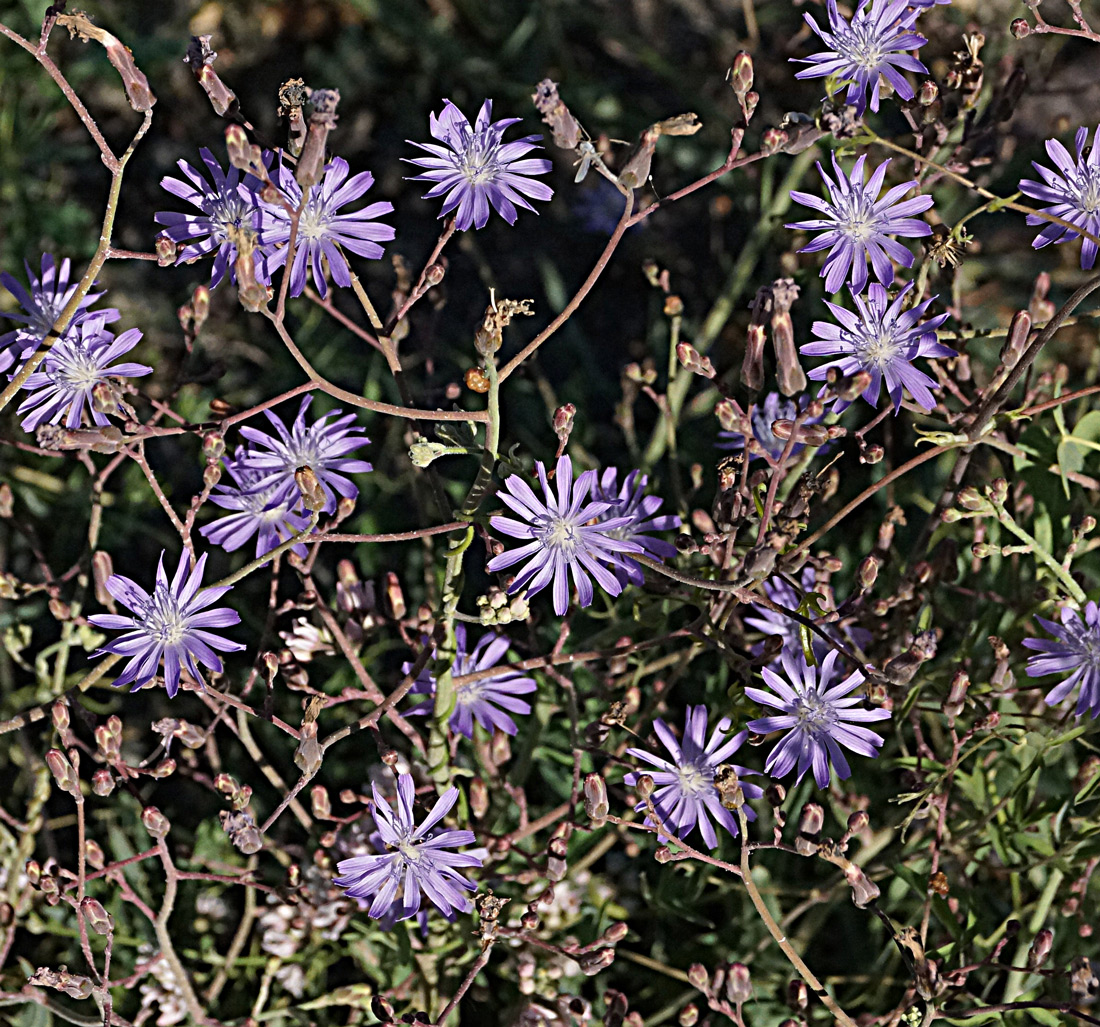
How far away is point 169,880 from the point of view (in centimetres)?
169

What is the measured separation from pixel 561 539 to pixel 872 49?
2.98ft

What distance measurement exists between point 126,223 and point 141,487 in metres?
1.24

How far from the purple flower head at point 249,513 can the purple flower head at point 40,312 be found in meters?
0.32

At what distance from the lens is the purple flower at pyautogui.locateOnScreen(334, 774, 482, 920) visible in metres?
1.63

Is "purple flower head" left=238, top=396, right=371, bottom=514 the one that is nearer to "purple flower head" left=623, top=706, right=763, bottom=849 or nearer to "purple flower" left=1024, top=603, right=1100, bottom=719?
"purple flower head" left=623, top=706, right=763, bottom=849

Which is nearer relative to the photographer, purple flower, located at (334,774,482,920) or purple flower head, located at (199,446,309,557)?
purple flower, located at (334,774,482,920)

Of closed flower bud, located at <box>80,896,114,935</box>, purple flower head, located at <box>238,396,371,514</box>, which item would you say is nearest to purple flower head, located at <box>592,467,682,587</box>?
purple flower head, located at <box>238,396,371,514</box>

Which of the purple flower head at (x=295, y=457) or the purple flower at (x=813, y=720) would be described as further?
the purple flower head at (x=295, y=457)

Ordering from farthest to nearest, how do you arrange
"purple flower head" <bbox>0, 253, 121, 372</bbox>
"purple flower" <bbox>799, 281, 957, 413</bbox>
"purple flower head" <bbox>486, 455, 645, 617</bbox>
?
"purple flower head" <bbox>0, 253, 121, 372</bbox>, "purple flower" <bbox>799, 281, 957, 413</bbox>, "purple flower head" <bbox>486, 455, 645, 617</bbox>

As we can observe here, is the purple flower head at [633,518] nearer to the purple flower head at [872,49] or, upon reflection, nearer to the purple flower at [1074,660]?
the purple flower at [1074,660]

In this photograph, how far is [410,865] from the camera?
1681mm

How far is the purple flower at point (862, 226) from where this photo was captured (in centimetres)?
171

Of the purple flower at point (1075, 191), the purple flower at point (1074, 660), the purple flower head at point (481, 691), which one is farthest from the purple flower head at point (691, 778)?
the purple flower at point (1075, 191)

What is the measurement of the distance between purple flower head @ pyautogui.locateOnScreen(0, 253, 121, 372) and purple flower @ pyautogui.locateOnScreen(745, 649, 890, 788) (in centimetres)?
118
